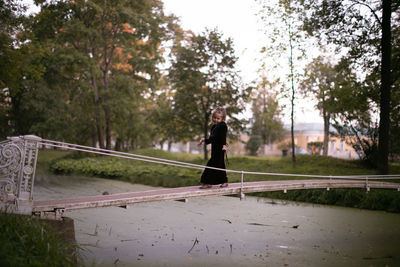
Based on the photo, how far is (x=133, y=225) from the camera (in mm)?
6875

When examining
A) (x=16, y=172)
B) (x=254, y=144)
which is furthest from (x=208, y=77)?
(x=16, y=172)

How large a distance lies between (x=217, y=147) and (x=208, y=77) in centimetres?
1367

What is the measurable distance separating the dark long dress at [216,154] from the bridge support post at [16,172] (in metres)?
2.87

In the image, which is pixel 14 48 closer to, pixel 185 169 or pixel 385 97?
pixel 185 169

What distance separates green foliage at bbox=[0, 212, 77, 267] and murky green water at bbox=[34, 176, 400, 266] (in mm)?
739

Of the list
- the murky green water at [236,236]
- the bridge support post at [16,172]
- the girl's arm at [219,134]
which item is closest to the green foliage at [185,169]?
the murky green water at [236,236]

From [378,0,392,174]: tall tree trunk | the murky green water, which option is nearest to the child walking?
the murky green water

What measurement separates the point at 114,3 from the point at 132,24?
1658mm

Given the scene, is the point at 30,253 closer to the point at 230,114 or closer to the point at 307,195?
the point at 307,195

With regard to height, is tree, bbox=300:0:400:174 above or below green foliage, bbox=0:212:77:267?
above

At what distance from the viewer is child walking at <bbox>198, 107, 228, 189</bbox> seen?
6266 millimetres

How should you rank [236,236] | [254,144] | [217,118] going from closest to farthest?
[217,118] < [236,236] < [254,144]

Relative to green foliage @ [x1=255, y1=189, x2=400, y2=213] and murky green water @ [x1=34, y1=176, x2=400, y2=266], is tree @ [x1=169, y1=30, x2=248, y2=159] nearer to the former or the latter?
green foliage @ [x1=255, y1=189, x2=400, y2=213]

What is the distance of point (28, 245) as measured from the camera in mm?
3764
